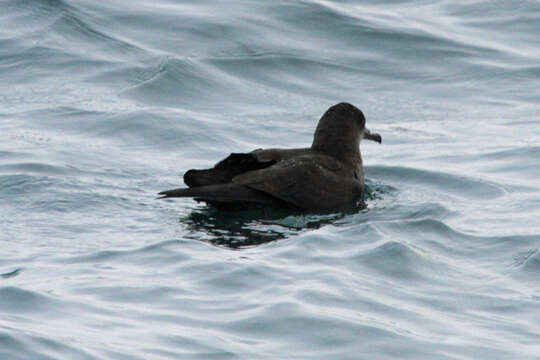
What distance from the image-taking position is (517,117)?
13.2 m

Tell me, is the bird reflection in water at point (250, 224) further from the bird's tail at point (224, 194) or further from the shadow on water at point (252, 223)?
the bird's tail at point (224, 194)

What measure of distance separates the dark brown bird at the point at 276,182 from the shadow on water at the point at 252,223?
7cm

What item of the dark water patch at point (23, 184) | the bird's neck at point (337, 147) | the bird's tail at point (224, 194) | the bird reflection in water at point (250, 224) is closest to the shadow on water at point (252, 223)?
the bird reflection in water at point (250, 224)

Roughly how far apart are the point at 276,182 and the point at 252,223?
0.38 metres

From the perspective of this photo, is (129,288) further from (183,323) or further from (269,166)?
(269,166)

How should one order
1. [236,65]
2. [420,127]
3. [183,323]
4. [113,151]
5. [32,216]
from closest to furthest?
[183,323], [32,216], [113,151], [420,127], [236,65]

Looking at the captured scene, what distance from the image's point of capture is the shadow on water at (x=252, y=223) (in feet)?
27.6

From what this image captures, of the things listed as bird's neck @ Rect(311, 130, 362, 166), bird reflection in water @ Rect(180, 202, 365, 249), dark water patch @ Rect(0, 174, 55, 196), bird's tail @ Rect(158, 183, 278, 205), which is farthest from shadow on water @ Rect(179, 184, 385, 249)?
dark water patch @ Rect(0, 174, 55, 196)

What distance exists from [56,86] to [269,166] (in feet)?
16.4

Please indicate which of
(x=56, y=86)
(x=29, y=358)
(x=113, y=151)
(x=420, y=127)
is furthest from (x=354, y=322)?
(x=56, y=86)

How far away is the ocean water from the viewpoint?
21.2ft

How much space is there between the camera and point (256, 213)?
30.0 feet

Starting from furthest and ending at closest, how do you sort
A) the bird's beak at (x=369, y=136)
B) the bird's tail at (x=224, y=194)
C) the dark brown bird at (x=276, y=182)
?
the bird's beak at (x=369, y=136), the dark brown bird at (x=276, y=182), the bird's tail at (x=224, y=194)

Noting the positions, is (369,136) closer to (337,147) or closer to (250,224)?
(337,147)
